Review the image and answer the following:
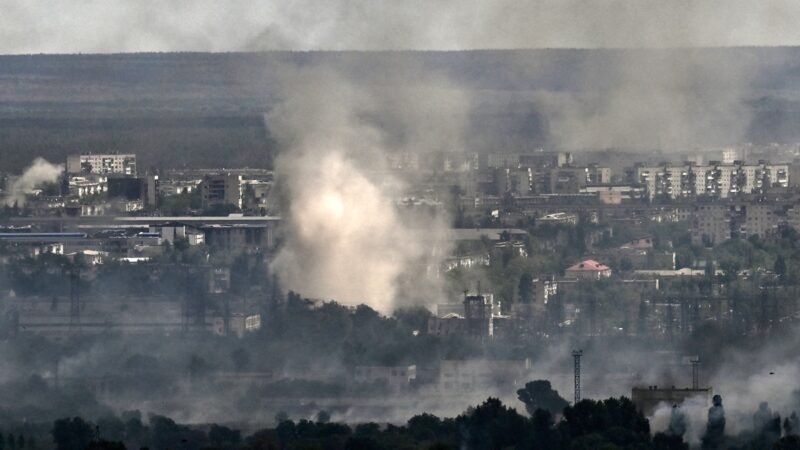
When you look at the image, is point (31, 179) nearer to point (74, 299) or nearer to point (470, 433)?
point (74, 299)

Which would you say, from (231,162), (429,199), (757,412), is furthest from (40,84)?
(757,412)

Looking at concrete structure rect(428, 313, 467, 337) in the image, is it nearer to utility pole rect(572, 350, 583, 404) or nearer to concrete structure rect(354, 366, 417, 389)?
concrete structure rect(354, 366, 417, 389)

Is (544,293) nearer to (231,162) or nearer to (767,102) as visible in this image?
(231,162)

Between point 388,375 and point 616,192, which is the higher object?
point 616,192

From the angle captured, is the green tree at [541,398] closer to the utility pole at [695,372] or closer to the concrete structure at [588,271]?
the utility pole at [695,372]

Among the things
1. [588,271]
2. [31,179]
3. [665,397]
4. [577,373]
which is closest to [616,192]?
[31,179]

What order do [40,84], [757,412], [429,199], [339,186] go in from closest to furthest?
1. [757,412]
2. [339,186]
3. [429,199]
4. [40,84]

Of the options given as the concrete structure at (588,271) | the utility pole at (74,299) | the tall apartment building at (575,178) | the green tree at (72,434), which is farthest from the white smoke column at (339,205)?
the green tree at (72,434)

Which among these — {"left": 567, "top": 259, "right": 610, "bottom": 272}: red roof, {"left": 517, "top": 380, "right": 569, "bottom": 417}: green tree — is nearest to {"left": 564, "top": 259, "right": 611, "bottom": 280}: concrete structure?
{"left": 567, "top": 259, "right": 610, "bottom": 272}: red roof
